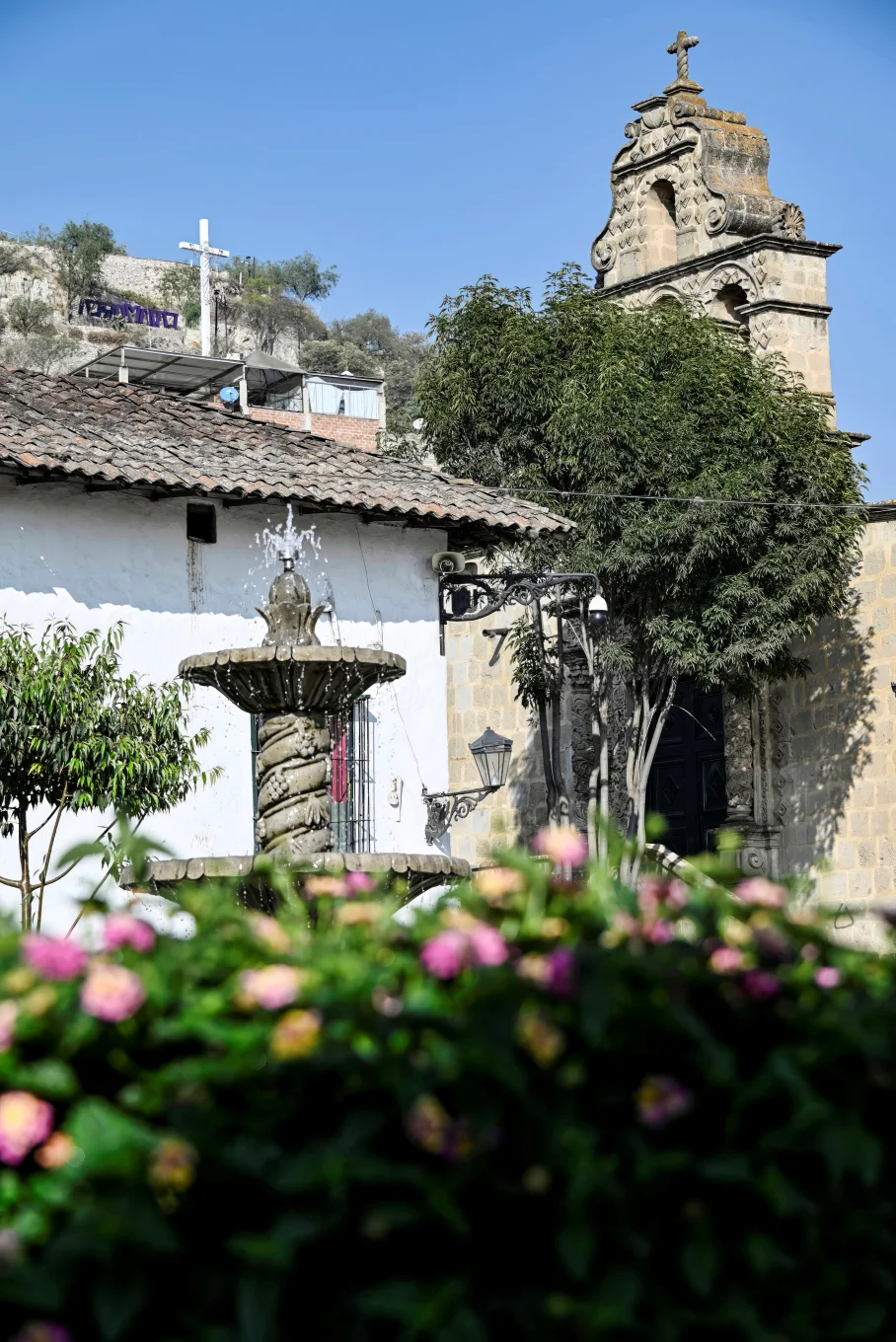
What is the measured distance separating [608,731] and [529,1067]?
19300 mm

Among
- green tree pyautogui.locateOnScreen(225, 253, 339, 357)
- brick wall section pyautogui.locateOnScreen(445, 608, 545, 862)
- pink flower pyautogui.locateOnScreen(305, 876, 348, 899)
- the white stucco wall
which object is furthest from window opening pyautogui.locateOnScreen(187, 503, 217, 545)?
green tree pyautogui.locateOnScreen(225, 253, 339, 357)

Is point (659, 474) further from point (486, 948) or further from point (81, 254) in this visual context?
point (81, 254)

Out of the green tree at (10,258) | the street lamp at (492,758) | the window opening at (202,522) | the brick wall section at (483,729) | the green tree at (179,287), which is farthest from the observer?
the green tree at (179,287)

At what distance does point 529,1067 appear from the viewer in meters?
2.24

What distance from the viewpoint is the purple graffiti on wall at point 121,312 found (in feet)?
257

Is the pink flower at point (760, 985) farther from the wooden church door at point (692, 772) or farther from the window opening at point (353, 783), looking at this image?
the wooden church door at point (692, 772)

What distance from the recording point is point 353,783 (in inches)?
594

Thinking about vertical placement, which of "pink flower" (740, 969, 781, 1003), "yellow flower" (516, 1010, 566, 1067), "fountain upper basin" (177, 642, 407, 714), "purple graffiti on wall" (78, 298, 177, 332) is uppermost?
"purple graffiti on wall" (78, 298, 177, 332)

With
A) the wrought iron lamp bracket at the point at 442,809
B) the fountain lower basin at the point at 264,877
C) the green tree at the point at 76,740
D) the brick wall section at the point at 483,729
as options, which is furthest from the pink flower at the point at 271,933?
the brick wall section at the point at 483,729

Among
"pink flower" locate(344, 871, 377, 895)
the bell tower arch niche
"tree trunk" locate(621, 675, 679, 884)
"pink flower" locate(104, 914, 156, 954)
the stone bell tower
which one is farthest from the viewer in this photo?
the bell tower arch niche

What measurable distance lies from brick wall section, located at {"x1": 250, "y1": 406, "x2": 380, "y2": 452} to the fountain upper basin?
30.8 m

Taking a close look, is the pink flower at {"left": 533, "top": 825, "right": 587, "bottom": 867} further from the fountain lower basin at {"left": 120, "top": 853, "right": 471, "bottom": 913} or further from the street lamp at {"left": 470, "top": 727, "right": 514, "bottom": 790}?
the street lamp at {"left": 470, "top": 727, "right": 514, "bottom": 790}

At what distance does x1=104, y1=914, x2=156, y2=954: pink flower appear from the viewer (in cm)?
258

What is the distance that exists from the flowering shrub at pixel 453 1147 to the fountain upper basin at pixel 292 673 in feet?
21.6
